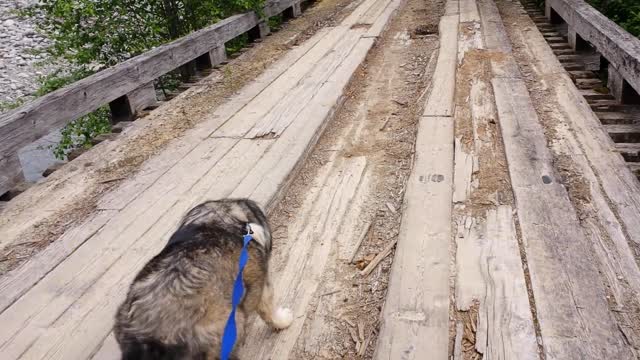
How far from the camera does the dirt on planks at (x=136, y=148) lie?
135 inches

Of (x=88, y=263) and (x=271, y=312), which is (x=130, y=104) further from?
(x=271, y=312)

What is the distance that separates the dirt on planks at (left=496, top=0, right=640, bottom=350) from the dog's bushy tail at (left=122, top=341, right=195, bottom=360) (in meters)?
1.78

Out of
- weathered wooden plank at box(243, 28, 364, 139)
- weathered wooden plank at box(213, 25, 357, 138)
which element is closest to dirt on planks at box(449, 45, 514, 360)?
weathered wooden plank at box(243, 28, 364, 139)

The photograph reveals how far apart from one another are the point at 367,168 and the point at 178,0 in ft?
17.4

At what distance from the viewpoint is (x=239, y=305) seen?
2.12 meters

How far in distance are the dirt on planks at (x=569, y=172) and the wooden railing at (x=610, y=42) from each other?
19.6 inches

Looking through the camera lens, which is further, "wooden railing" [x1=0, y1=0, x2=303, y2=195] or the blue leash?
"wooden railing" [x1=0, y1=0, x2=303, y2=195]

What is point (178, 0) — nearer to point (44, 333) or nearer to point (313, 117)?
point (313, 117)

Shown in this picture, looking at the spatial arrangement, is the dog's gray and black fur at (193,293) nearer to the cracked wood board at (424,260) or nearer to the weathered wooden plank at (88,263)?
the cracked wood board at (424,260)

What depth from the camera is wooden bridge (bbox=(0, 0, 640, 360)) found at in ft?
8.07

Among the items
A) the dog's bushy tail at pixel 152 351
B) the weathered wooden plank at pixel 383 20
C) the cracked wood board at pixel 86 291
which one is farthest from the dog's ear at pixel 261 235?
the weathered wooden plank at pixel 383 20

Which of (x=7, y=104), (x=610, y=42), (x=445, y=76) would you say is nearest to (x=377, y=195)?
(x=445, y=76)

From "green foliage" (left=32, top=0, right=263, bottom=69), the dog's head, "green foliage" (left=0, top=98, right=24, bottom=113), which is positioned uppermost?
"green foliage" (left=32, top=0, right=263, bottom=69)

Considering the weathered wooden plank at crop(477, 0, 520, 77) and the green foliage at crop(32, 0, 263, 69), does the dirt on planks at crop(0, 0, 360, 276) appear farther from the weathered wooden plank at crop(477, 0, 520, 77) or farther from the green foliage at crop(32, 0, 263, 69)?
the weathered wooden plank at crop(477, 0, 520, 77)
